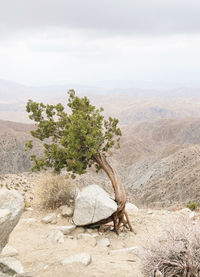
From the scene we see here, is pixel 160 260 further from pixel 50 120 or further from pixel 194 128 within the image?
pixel 194 128

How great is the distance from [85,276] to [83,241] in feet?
15.4

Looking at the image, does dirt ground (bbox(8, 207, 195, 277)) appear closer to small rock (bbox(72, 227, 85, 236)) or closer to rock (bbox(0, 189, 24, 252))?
small rock (bbox(72, 227, 85, 236))

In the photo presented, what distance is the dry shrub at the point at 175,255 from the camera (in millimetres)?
5121

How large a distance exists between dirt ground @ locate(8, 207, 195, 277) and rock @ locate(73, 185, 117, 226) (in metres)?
0.64

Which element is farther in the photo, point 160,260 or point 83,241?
point 83,241

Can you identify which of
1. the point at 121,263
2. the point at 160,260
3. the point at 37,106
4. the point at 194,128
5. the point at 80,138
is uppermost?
the point at 37,106

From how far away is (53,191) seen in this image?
13.4 metres

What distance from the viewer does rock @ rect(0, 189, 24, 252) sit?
622 cm

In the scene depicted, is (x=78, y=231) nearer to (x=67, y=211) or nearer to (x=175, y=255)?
(x=67, y=211)

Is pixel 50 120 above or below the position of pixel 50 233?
above

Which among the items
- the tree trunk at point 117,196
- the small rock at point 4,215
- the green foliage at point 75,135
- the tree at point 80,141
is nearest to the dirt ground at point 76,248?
the tree trunk at point 117,196

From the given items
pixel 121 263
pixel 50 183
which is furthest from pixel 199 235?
pixel 50 183

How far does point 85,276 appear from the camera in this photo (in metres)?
6.00

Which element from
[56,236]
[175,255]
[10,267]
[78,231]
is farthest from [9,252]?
[175,255]
